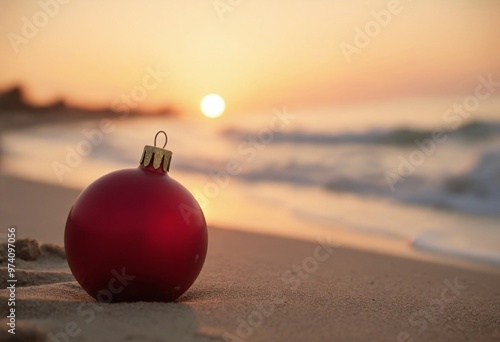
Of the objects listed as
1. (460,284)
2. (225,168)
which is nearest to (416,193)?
(225,168)

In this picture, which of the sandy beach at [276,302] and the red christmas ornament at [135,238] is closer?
the sandy beach at [276,302]

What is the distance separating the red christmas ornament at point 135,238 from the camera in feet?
9.97

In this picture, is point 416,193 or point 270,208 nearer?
point 270,208

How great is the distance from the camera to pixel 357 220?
8.77m

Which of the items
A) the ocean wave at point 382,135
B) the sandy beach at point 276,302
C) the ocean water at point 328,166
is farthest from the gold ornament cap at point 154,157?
the ocean wave at point 382,135

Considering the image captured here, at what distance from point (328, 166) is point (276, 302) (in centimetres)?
1150

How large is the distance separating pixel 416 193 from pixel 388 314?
8583 millimetres

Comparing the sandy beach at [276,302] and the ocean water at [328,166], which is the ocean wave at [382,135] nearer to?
the ocean water at [328,166]

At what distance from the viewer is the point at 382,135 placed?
54.6ft

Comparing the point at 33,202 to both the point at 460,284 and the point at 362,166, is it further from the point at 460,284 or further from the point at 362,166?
the point at 362,166

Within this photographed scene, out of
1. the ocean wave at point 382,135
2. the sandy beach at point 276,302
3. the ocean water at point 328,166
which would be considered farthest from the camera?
the ocean wave at point 382,135

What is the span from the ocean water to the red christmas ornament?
13.4 feet

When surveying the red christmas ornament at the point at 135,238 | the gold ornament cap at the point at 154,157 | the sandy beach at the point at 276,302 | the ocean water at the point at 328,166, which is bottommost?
the ocean water at the point at 328,166

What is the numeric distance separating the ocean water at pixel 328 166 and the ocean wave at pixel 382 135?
1.2 inches
